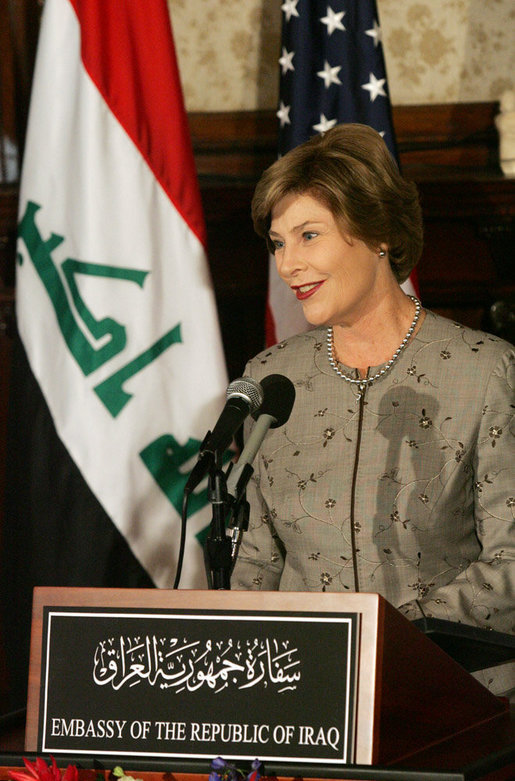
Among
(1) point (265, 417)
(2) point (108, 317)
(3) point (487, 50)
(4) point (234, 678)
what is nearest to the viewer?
(4) point (234, 678)

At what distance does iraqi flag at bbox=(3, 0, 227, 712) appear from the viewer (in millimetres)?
2719

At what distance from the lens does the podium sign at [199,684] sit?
1145 millimetres

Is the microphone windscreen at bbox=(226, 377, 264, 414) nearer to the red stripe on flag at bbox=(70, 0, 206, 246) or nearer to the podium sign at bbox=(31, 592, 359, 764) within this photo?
the podium sign at bbox=(31, 592, 359, 764)

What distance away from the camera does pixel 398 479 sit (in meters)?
1.94

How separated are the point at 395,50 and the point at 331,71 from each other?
532 millimetres

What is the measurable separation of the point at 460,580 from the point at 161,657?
28.1 inches

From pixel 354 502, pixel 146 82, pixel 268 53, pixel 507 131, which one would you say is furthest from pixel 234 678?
pixel 268 53

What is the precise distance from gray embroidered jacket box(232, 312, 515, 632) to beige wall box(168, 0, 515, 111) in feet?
4.91

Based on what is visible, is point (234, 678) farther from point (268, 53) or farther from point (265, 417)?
point (268, 53)

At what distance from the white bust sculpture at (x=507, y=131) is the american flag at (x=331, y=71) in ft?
1.40

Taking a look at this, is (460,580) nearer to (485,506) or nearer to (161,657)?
(485,506)

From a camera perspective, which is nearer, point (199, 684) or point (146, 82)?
point (199, 684)

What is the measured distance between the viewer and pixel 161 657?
1200mm

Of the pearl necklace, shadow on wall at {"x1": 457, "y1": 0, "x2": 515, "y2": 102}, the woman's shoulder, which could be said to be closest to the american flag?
shadow on wall at {"x1": 457, "y1": 0, "x2": 515, "y2": 102}
